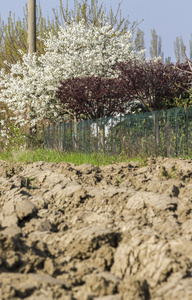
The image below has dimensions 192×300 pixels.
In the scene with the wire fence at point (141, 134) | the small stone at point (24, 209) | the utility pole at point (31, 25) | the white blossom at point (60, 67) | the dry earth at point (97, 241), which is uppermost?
the utility pole at point (31, 25)

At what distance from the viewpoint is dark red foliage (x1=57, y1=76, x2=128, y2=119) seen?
36.2 ft

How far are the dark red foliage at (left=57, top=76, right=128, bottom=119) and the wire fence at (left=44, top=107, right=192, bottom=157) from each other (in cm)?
68

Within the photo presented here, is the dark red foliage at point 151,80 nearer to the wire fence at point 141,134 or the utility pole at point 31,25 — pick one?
the wire fence at point 141,134

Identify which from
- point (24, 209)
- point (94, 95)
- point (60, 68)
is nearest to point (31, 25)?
point (60, 68)

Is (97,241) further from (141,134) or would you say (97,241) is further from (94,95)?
(94,95)

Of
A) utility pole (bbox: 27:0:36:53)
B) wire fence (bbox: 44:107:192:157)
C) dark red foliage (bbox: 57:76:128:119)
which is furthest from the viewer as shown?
utility pole (bbox: 27:0:36:53)

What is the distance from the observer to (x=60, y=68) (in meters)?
13.9

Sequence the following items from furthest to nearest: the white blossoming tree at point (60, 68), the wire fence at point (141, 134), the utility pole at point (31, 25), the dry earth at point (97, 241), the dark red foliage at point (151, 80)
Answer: the utility pole at point (31, 25) → the white blossoming tree at point (60, 68) → the dark red foliage at point (151, 80) → the wire fence at point (141, 134) → the dry earth at point (97, 241)

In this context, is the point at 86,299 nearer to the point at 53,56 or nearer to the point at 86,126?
the point at 86,126

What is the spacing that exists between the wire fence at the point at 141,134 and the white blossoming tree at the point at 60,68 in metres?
2.61

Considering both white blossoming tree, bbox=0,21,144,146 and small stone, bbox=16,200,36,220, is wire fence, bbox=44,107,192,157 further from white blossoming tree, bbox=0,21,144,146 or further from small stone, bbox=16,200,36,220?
small stone, bbox=16,200,36,220

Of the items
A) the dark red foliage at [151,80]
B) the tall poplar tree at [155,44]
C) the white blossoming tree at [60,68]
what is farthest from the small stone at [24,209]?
the tall poplar tree at [155,44]

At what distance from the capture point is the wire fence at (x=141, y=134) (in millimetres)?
8688

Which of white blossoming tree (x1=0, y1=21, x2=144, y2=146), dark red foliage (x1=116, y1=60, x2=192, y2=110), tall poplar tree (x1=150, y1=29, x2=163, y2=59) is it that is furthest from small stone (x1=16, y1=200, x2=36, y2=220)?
tall poplar tree (x1=150, y1=29, x2=163, y2=59)
